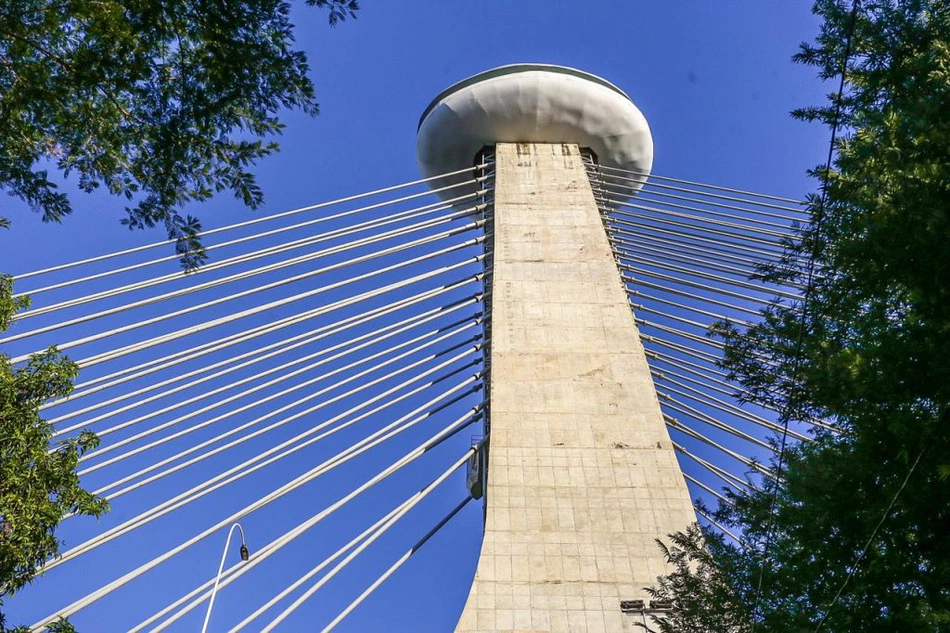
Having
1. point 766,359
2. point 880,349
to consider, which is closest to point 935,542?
point 880,349

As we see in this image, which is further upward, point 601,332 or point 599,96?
point 599,96

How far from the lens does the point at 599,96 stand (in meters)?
16.8

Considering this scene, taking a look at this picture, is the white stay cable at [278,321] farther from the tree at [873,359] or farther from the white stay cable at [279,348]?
the tree at [873,359]

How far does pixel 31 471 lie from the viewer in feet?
15.8

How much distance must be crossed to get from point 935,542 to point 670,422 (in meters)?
7.07

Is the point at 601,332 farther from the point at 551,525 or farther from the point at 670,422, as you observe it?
the point at 551,525

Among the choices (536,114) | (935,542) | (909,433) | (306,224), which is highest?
(536,114)

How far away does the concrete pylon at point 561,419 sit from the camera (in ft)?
27.2

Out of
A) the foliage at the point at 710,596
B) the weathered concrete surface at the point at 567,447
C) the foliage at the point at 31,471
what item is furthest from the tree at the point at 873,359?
the foliage at the point at 31,471

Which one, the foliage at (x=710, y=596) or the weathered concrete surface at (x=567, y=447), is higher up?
the weathered concrete surface at (x=567, y=447)

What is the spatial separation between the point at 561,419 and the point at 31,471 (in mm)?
6449

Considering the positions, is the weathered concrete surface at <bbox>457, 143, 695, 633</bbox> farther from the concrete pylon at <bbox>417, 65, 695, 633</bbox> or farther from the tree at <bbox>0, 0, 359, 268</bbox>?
the tree at <bbox>0, 0, 359, 268</bbox>

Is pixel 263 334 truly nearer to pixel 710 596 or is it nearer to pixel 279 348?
pixel 279 348

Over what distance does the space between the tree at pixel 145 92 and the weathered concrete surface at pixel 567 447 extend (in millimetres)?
4564
